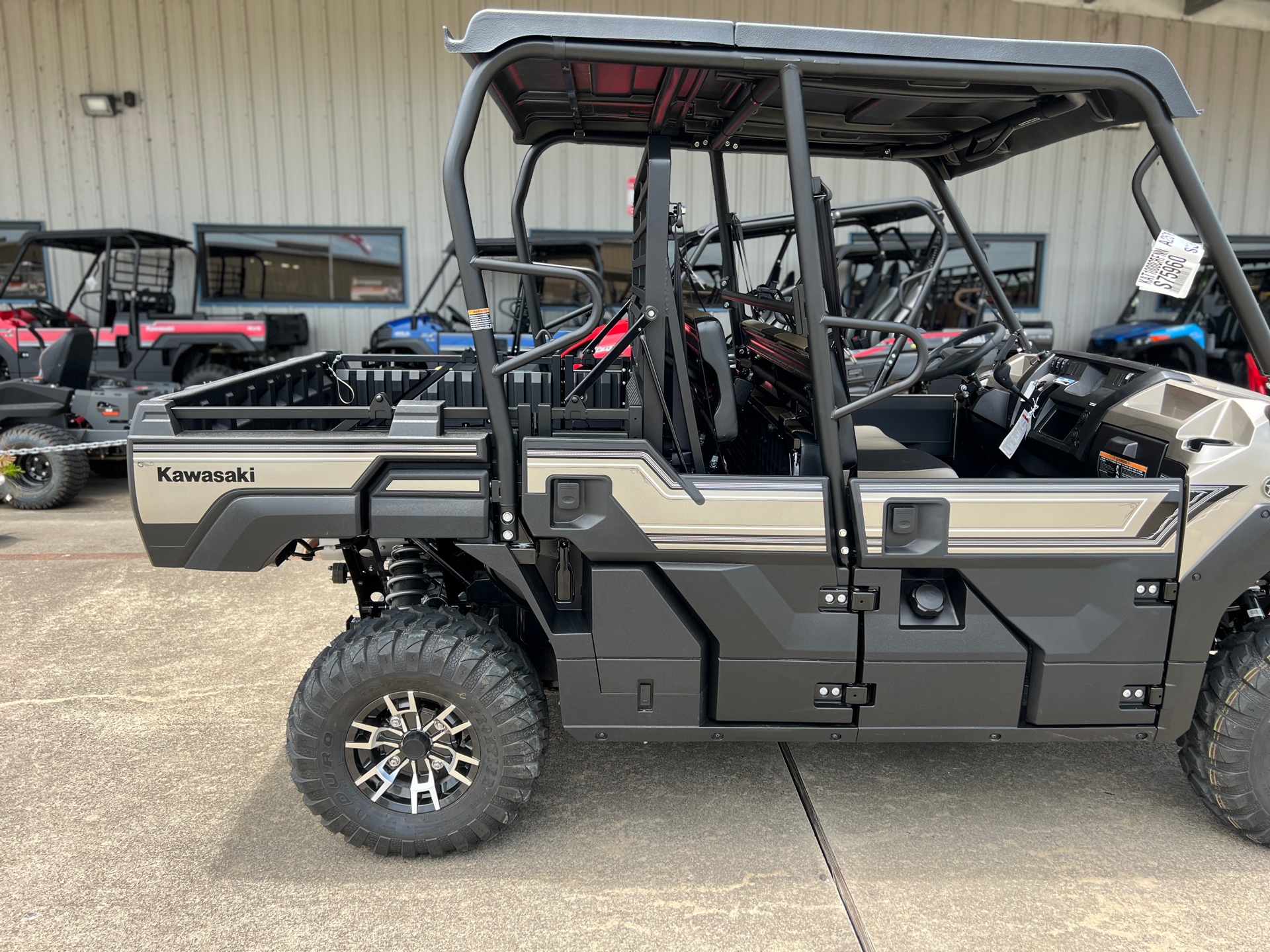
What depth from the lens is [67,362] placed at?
6535 millimetres

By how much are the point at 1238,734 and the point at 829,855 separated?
113cm

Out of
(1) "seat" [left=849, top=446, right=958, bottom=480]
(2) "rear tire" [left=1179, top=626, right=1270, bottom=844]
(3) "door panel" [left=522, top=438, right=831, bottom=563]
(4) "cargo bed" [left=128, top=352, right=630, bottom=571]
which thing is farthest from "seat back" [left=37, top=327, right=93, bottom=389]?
(2) "rear tire" [left=1179, top=626, right=1270, bottom=844]

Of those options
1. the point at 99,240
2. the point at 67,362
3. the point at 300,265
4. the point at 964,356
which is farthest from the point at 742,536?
the point at 300,265

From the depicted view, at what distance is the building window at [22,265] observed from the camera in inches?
366

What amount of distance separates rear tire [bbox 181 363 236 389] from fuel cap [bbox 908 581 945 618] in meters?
7.68

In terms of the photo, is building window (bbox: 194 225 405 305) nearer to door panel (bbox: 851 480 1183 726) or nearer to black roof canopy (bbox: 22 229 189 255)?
black roof canopy (bbox: 22 229 189 255)

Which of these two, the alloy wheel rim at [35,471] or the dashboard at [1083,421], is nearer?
the dashboard at [1083,421]

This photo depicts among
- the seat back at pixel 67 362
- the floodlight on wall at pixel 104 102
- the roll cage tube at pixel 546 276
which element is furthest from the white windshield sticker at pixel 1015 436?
the floodlight on wall at pixel 104 102

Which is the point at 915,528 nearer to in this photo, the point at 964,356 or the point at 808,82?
the point at 808,82

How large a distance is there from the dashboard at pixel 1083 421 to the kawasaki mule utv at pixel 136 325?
686cm

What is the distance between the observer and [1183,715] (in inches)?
90.2

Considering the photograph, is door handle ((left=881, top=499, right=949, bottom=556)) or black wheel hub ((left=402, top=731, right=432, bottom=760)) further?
black wheel hub ((left=402, top=731, right=432, bottom=760))

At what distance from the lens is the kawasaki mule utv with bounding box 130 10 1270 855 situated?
2.08 meters

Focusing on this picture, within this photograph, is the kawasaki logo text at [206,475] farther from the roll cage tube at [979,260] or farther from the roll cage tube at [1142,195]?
the roll cage tube at [979,260]
